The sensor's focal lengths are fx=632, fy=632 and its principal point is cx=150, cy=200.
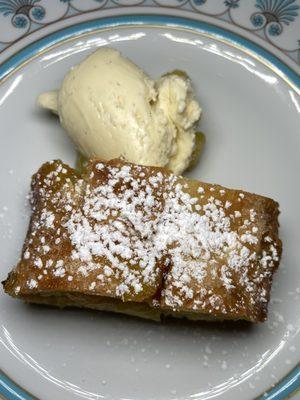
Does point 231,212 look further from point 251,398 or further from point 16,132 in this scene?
point 16,132

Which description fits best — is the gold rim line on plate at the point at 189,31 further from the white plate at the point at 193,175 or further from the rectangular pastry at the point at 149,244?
the rectangular pastry at the point at 149,244

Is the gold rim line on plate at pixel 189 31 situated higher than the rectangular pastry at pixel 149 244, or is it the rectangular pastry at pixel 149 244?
the gold rim line on plate at pixel 189 31

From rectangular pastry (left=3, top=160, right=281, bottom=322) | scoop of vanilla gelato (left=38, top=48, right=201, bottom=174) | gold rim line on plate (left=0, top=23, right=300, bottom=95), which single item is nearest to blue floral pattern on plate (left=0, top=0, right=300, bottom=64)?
gold rim line on plate (left=0, top=23, right=300, bottom=95)

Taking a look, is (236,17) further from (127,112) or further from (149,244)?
(149,244)

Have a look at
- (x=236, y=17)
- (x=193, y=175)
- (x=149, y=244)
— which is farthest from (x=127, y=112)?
(x=236, y=17)

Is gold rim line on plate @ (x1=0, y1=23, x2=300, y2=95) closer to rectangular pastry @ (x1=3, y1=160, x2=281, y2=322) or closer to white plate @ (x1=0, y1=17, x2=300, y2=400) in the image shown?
white plate @ (x1=0, y1=17, x2=300, y2=400)

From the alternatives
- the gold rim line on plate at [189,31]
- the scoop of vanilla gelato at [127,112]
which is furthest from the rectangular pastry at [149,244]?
the gold rim line on plate at [189,31]
